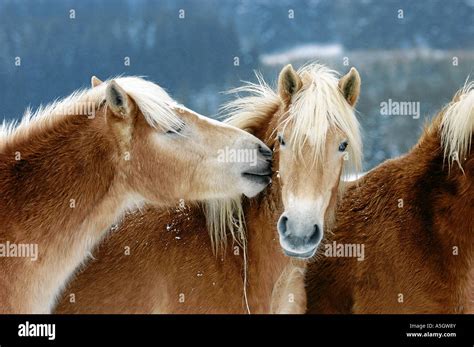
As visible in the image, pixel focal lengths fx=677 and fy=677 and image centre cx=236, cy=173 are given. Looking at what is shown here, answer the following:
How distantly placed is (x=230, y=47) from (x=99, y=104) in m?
1.23

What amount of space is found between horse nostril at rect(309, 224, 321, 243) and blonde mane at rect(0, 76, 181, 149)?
0.89m

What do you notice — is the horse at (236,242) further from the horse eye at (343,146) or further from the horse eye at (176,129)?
the horse eye at (176,129)

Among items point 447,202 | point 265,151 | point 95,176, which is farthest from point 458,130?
point 95,176

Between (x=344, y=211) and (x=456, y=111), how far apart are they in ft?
2.69

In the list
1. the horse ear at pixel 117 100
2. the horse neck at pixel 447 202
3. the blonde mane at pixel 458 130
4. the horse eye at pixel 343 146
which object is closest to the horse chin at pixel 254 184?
the horse eye at pixel 343 146

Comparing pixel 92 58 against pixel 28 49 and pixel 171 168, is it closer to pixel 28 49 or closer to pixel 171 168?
pixel 28 49

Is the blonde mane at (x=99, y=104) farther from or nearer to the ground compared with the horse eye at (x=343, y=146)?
farther from the ground

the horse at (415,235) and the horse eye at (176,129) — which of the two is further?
the horse at (415,235)

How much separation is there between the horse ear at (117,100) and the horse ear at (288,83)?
2.50 feet

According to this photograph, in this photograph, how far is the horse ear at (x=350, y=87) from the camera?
336 cm

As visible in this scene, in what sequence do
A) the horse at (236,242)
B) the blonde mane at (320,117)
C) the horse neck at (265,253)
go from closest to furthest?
the blonde mane at (320,117) < the horse at (236,242) < the horse neck at (265,253)

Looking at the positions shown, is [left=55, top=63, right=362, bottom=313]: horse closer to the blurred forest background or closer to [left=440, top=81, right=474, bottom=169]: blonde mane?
[left=440, top=81, right=474, bottom=169]: blonde mane

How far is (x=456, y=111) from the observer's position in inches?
143

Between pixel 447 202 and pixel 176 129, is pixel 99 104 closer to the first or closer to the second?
pixel 176 129
